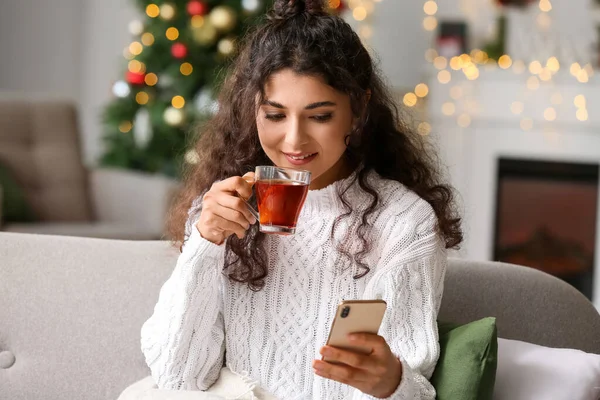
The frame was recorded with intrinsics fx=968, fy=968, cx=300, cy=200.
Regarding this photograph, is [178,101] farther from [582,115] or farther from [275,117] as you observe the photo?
[275,117]

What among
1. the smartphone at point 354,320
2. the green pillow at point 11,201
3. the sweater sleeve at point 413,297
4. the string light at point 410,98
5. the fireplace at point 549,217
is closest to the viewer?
the smartphone at point 354,320

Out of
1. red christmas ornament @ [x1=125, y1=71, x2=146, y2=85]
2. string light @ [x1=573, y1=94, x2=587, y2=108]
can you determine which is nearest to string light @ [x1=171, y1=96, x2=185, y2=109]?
red christmas ornament @ [x1=125, y1=71, x2=146, y2=85]

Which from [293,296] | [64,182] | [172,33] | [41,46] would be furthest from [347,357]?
[41,46]

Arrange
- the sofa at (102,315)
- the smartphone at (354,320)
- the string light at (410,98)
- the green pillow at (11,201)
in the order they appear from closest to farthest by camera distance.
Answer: the smartphone at (354,320)
the sofa at (102,315)
the green pillow at (11,201)
the string light at (410,98)

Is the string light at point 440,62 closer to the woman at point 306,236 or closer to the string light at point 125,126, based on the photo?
the string light at point 125,126

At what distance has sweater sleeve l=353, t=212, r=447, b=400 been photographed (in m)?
1.67

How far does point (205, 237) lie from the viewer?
175 cm

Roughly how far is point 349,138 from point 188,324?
453 millimetres

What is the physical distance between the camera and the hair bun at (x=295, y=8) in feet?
5.98

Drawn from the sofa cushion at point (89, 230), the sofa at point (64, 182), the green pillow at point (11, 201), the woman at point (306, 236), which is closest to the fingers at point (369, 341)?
the woman at point (306, 236)

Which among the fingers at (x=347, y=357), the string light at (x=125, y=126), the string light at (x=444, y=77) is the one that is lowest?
the fingers at (x=347, y=357)

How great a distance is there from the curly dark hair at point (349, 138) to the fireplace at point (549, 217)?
11.4 feet

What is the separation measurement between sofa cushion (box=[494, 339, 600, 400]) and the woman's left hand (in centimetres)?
29

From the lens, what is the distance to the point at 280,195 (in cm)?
158
